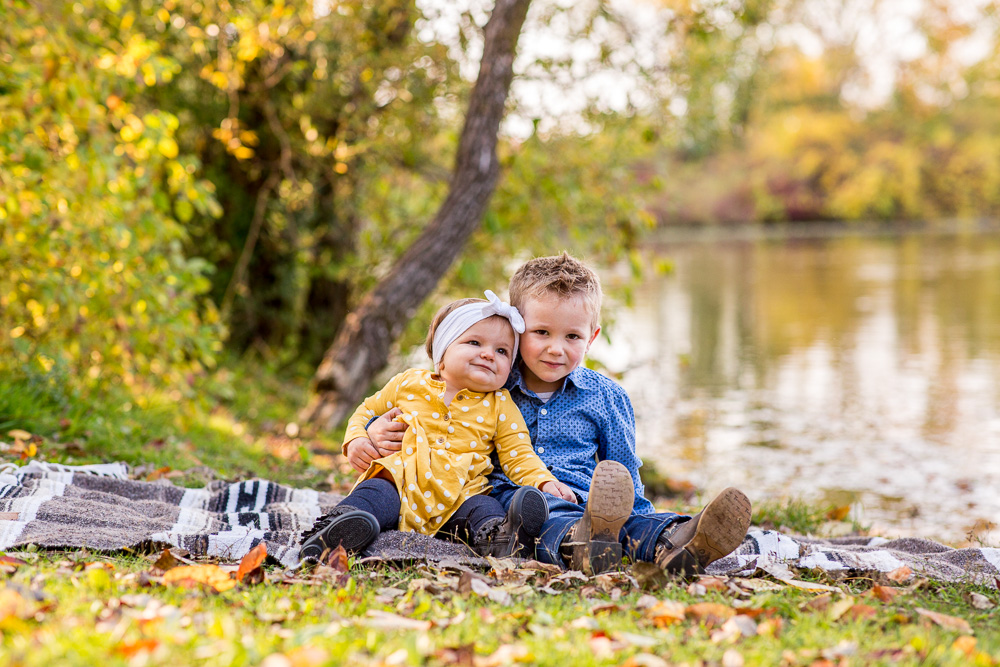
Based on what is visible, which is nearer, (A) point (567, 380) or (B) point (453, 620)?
(B) point (453, 620)

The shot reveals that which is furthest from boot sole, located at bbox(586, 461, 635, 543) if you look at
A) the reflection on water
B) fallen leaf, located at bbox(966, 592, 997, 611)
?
the reflection on water

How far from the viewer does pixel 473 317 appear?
10.5ft

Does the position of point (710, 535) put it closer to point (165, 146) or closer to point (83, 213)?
point (165, 146)

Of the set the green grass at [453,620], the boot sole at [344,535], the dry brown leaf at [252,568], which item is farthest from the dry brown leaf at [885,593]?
the dry brown leaf at [252,568]

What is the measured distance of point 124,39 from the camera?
610cm

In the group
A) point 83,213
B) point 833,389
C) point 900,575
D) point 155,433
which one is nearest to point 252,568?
point 900,575

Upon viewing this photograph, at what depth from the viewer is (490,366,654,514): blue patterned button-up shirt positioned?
3314mm

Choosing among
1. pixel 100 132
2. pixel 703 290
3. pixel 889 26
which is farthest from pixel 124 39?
pixel 889 26

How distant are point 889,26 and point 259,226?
4014cm

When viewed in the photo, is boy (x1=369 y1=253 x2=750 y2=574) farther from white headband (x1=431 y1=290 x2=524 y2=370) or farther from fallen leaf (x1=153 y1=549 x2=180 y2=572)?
fallen leaf (x1=153 y1=549 x2=180 y2=572)

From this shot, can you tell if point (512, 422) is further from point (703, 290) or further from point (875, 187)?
point (875, 187)

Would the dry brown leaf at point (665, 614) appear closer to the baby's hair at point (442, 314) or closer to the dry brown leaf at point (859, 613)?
the dry brown leaf at point (859, 613)

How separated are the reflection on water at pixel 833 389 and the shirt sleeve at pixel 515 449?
8.77 ft

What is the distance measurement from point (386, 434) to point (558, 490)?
70cm
